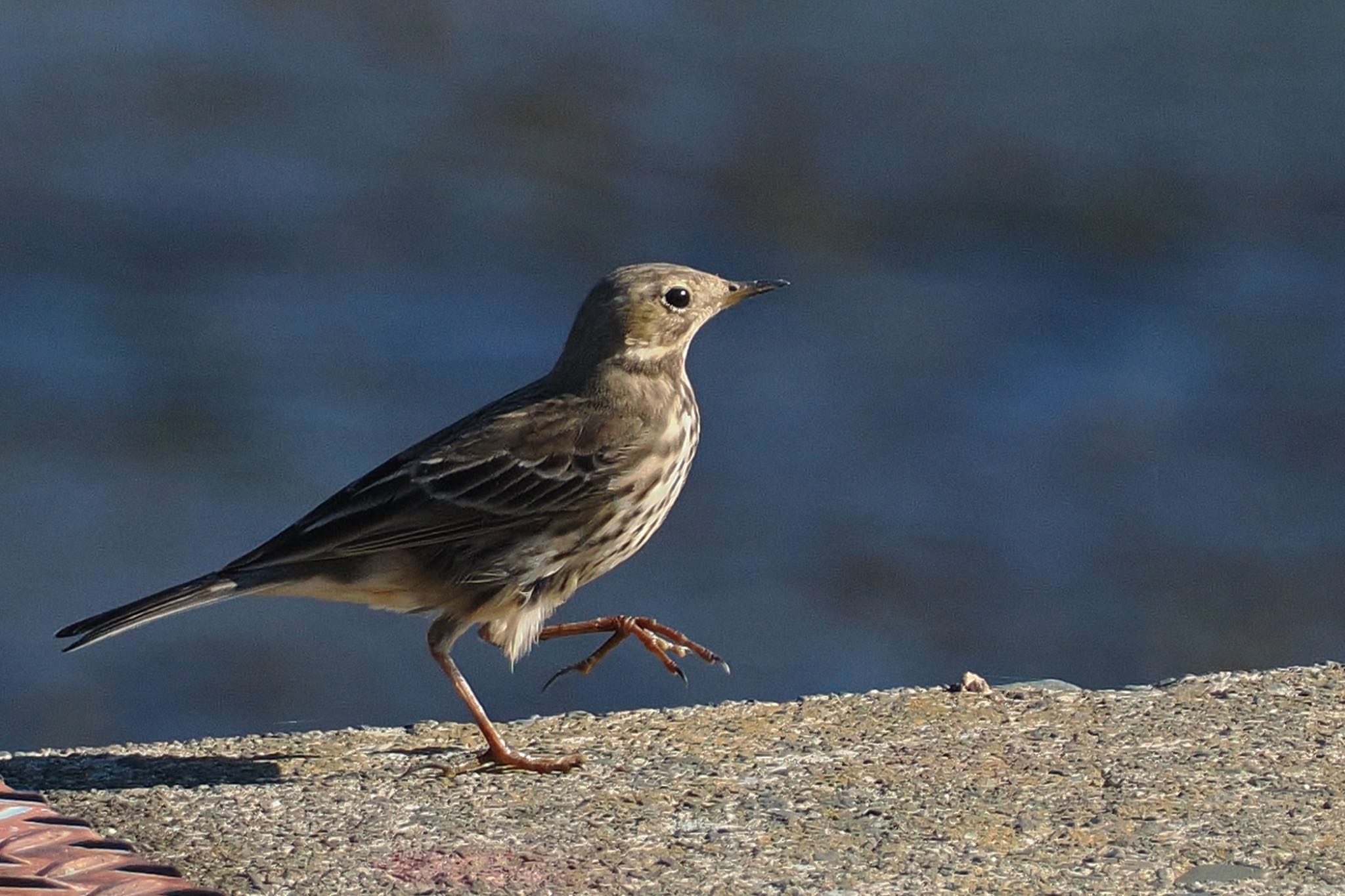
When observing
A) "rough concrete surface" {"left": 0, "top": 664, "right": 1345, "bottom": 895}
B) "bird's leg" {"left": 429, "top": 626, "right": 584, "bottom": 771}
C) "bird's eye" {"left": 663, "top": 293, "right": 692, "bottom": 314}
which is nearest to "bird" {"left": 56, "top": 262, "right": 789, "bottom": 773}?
"bird's leg" {"left": 429, "top": 626, "right": 584, "bottom": 771}

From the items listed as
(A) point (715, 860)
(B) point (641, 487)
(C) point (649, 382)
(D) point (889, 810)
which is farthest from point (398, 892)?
(C) point (649, 382)

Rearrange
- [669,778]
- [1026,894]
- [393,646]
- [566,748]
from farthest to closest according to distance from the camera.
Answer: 1. [393,646]
2. [566,748]
3. [669,778]
4. [1026,894]

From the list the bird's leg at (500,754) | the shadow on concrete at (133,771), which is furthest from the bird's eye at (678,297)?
the shadow on concrete at (133,771)

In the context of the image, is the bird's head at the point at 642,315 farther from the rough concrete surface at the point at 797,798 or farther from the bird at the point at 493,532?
the rough concrete surface at the point at 797,798

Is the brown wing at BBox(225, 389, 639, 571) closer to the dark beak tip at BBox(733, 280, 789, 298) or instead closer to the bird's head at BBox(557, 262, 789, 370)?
the bird's head at BBox(557, 262, 789, 370)

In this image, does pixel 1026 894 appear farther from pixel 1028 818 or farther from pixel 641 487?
pixel 641 487

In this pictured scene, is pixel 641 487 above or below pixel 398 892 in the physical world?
above
